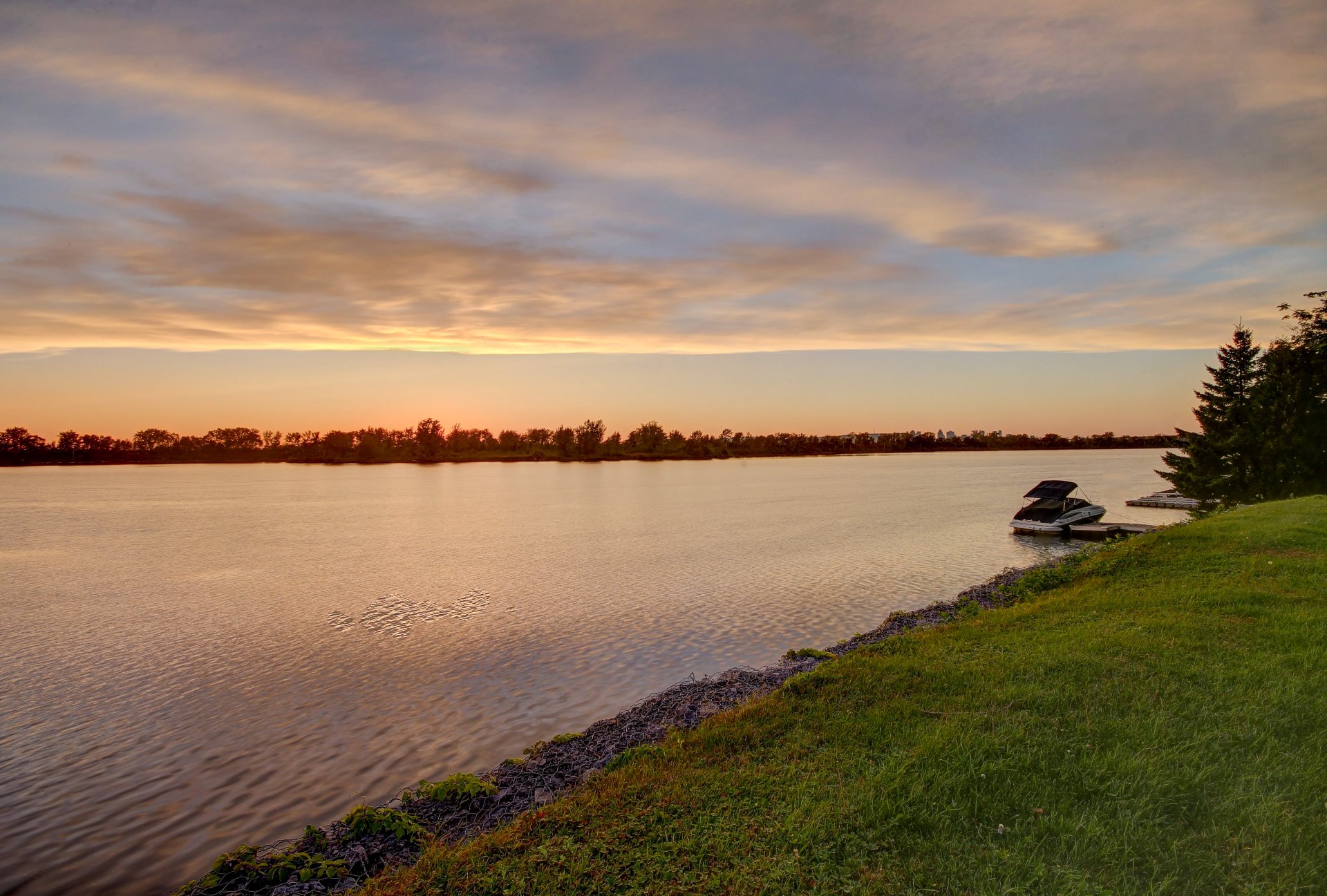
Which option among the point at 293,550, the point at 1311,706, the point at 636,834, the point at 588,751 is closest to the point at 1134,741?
the point at 1311,706

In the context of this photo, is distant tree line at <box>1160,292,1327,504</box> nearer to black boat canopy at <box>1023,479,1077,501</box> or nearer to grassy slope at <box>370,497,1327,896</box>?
black boat canopy at <box>1023,479,1077,501</box>

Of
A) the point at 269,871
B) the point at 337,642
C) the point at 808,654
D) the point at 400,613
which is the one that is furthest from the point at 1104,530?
the point at 269,871

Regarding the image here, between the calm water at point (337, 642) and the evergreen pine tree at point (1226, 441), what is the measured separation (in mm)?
6653

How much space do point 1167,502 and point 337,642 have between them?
68195mm

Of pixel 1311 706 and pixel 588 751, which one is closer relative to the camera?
pixel 1311 706

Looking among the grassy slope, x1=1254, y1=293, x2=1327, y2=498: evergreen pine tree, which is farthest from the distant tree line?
the grassy slope

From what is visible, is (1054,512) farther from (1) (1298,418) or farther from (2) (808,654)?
(2) (808,654)

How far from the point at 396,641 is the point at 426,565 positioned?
1565 cm

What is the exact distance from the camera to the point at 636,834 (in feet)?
22.0

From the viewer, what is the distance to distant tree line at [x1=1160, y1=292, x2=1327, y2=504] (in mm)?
40875

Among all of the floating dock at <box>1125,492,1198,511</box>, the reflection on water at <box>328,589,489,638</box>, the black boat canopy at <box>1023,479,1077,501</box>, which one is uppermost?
the black boat canopy at <box>1023,479,1077,501</box>

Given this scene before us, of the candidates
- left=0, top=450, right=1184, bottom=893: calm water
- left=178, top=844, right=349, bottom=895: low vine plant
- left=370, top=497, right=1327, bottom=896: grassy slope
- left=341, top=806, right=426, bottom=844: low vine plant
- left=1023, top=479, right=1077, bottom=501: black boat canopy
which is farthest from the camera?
left=1023, top=479, right=1077, bottom=501: black boat canopy

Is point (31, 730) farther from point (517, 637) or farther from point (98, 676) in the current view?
point (517, 637)

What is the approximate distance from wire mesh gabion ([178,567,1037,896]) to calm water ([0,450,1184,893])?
1.27 meters
